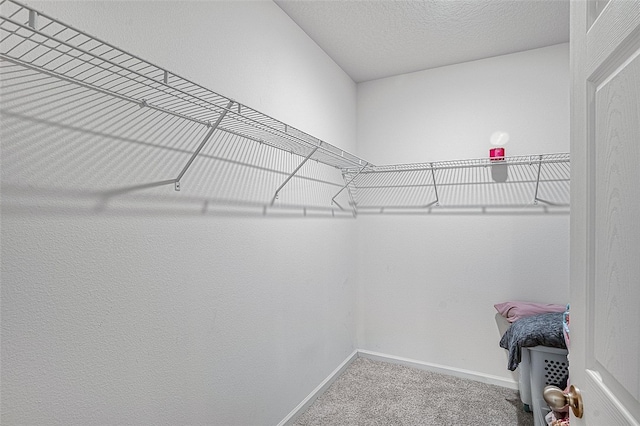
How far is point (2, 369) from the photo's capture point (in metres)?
0.83

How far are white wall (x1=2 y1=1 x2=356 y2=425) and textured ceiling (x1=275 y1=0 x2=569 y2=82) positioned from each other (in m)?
0.20

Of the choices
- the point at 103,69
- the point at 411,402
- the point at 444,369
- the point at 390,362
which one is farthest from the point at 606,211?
the point at 390,362

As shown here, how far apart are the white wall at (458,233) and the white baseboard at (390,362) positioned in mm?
38

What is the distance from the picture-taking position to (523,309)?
2.16 m

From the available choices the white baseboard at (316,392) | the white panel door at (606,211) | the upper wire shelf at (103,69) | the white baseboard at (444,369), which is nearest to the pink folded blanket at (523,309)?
the white baseboard at (444,369)

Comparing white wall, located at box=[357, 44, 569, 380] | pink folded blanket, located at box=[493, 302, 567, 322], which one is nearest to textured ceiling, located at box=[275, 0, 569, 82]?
white wall, located at box=[357, 44, 569, 380]

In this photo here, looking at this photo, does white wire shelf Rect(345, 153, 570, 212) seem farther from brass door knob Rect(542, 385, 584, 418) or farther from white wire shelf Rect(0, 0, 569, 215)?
brass door knob Rect(542, 385, 584, 418)

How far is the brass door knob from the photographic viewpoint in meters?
0.76

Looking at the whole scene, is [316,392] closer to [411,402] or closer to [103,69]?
[411,402]

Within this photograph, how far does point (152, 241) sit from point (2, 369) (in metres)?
0.50

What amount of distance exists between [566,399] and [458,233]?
1889 millimetres

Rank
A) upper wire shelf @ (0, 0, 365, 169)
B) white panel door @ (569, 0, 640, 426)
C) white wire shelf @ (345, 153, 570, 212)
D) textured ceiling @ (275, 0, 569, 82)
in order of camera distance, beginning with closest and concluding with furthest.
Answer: white panel door @ (569, 0, 640, 426) < upper wire shelf @ (0, 0, 365, 169) < textured ceiling @ (275, 0, 569, 82) < white wire shelf @ (345, 153, 570, 212)

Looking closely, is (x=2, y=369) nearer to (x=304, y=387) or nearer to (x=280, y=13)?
(x=304, y=387)

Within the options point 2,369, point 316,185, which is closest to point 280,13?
point 316,185
